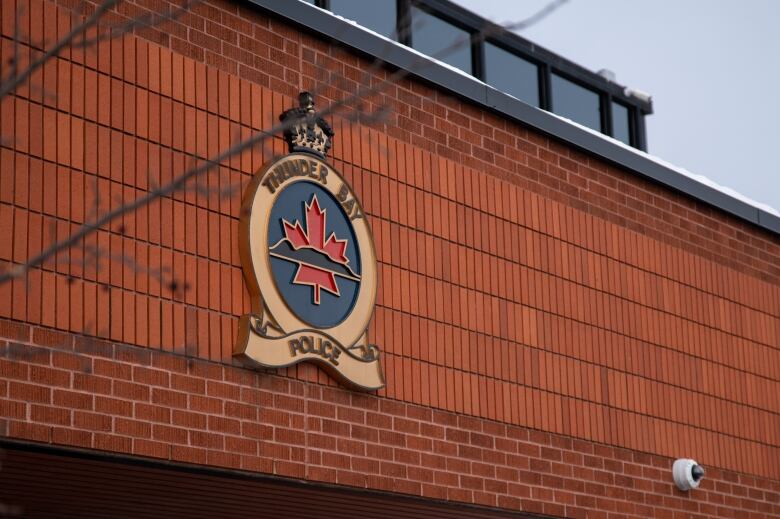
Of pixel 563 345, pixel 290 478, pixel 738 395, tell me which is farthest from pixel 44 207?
pixel 738 395

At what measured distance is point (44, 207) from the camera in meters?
10.4

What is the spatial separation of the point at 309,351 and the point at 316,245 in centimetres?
92

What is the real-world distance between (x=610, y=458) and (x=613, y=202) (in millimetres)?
2861

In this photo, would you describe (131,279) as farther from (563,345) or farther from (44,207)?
(563,345)

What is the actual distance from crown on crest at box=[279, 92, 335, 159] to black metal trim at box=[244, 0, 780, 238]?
0.75 metres

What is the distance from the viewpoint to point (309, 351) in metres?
12.4

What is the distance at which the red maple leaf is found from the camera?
40.8 feet

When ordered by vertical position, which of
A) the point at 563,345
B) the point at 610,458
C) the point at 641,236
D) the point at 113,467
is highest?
the point at 641,236

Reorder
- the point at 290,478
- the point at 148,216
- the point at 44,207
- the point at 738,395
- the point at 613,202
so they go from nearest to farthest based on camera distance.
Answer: the point at 44,207
the point at 148,216
the point at 290,478
the point at 613,202
the point at 738,395

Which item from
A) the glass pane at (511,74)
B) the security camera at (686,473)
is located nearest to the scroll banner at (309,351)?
the glass pane at (511,74)

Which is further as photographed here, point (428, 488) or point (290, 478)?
point (428, 488)

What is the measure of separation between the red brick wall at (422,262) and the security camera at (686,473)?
13cm

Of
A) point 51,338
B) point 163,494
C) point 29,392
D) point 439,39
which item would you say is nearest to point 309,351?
point 163,494

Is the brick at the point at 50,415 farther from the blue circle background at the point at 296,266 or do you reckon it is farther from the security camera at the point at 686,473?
the security camera at the point at 686,473
